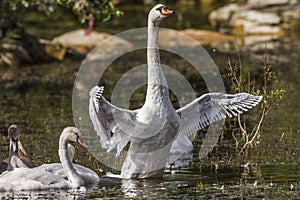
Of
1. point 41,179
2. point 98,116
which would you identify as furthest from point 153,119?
point 41,179

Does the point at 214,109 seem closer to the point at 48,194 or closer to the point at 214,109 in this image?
the point at 214,109

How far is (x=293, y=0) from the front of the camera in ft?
115

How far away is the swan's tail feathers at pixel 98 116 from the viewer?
11469 mm

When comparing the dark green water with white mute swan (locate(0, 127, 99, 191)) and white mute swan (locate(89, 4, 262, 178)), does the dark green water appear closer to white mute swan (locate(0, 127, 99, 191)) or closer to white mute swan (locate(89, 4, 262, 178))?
white mute swan (locate(0, 127, 99, 191))

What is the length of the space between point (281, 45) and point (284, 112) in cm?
1193

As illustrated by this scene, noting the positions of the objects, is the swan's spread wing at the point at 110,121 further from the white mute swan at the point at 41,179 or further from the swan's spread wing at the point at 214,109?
the swan's spread wing at the point at 214,109

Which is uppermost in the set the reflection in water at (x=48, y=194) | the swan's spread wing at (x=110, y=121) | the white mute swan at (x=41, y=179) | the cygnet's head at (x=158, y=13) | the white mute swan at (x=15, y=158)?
the cygnet's head at (x=158, y=13)

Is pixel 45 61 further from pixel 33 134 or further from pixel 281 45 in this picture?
pixel 33 134

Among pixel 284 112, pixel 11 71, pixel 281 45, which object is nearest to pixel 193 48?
pixel 281 45

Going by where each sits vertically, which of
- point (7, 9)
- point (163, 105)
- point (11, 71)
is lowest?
point (163, 105)

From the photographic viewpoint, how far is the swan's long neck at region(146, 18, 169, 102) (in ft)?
38.3

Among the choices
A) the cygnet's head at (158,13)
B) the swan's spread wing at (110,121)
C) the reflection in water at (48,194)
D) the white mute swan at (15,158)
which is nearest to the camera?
the reflection in water at (48,194)

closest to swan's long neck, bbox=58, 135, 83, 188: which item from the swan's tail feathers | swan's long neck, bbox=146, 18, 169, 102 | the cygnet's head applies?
the swan's tail feathers

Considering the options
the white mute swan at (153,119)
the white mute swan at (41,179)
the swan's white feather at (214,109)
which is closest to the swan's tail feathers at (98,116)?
the white mute swan at (153,119)
